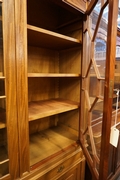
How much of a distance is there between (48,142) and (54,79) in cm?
63

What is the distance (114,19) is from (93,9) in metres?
0.32

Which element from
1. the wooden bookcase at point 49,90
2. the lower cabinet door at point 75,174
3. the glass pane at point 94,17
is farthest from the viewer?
the lower cabinet door at point 75,174

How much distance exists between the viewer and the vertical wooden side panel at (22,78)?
0.59 metres

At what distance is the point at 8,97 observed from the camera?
0.59m

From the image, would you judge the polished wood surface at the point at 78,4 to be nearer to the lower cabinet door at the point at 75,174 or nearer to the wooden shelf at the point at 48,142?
the wooden shelf at the point at 48,142

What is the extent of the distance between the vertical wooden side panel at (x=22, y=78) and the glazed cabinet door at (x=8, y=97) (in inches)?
0.8

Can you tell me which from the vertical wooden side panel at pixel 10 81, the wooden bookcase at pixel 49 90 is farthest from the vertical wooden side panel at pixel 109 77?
the vertical wooden side panel at pixel 10 81

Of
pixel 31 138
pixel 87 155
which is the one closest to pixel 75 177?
pixel 87 155

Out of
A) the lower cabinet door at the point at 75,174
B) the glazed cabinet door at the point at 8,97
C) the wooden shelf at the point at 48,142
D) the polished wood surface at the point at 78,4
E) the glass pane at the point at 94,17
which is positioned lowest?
the lower cabinet door at the point at 75,174

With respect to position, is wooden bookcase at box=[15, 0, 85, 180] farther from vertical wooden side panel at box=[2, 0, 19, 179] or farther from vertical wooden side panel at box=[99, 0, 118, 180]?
vertical wooden side panel at box=[99, 0, 118, 180]

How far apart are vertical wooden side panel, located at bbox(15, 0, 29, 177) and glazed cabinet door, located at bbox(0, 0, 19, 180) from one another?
0.02 m

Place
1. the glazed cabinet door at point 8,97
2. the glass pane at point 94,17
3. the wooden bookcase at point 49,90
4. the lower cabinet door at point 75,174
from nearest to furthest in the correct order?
the glazed cabinet door at point 8,97
the wooden bookcase at point 49,90
the glass pane at point 94,17
the lower cabinet door at point 75,174

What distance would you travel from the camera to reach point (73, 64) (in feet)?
3.55

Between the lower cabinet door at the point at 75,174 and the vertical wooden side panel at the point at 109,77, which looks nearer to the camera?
the vertical wooden side panel at the point at 109,77
